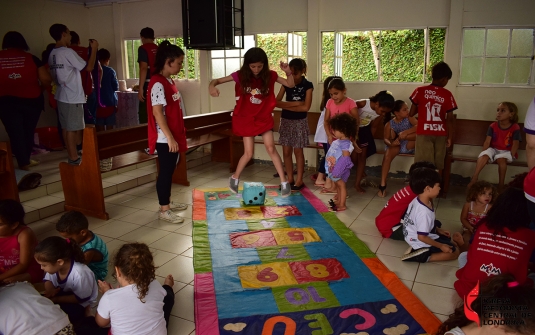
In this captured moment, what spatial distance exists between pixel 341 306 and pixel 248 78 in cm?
241

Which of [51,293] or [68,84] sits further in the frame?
[68,84]

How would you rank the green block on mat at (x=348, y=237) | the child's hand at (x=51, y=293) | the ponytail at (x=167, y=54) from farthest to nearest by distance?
the ponytail at (x=167, y=54), the green block on mat at (x=348, y=237), the child's hand at (x=51, y=293)

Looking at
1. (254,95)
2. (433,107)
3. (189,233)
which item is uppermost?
(254,95)

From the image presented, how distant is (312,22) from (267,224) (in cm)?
322

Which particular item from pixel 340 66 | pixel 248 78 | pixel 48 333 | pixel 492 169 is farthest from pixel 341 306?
pixel 340 66

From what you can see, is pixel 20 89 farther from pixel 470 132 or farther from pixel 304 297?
pixel 470 132

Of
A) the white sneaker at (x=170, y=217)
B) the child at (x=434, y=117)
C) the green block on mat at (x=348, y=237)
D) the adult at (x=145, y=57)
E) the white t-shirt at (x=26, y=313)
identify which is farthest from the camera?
the adult at (x=145, y=57)

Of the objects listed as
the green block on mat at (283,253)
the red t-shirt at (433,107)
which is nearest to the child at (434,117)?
the red t-shirt at (433,107)

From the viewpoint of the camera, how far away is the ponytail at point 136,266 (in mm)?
1985

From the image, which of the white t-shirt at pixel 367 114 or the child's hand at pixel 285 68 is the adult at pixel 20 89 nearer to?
the child's hand at pixel 285 68

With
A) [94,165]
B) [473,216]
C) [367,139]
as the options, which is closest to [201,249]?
[94,165]

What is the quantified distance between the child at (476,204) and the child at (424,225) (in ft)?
1.29

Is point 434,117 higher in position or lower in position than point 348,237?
higher

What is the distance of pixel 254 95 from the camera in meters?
4.18
